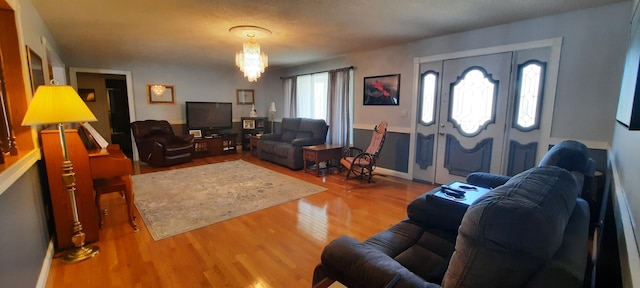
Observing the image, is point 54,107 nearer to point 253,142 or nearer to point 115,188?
point 115,188

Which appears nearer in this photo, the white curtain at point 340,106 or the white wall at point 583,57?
the white wall at point 583,57

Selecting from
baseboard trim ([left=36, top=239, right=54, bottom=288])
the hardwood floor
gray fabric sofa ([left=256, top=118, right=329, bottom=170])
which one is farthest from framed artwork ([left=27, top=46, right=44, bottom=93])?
gray fabric sofa ([left=256, top=118, right=329, bottom=170])

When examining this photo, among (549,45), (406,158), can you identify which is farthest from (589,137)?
(406,158)

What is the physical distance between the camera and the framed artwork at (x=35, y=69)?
2.23m

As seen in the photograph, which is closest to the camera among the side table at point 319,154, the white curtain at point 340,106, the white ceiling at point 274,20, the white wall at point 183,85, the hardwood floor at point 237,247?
the hardwood floor at point 237,247

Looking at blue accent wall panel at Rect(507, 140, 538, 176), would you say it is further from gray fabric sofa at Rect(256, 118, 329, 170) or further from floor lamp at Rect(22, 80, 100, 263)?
floor lamp at Rect(22, 80, 100, 263)

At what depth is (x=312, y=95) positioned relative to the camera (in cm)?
628

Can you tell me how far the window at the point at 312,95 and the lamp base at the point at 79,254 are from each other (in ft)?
14.7

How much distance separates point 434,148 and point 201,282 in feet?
11.6

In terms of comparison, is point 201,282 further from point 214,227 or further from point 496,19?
point 496,19

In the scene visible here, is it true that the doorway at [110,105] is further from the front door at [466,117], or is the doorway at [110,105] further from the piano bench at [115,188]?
the front door at [466,117]

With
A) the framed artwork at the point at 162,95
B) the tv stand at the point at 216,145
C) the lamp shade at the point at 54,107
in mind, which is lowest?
the tv stand at the point at 216,145

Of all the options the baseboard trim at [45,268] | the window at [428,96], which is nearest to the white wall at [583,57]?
the window at [428,96]

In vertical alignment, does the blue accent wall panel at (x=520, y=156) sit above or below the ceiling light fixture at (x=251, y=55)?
below
